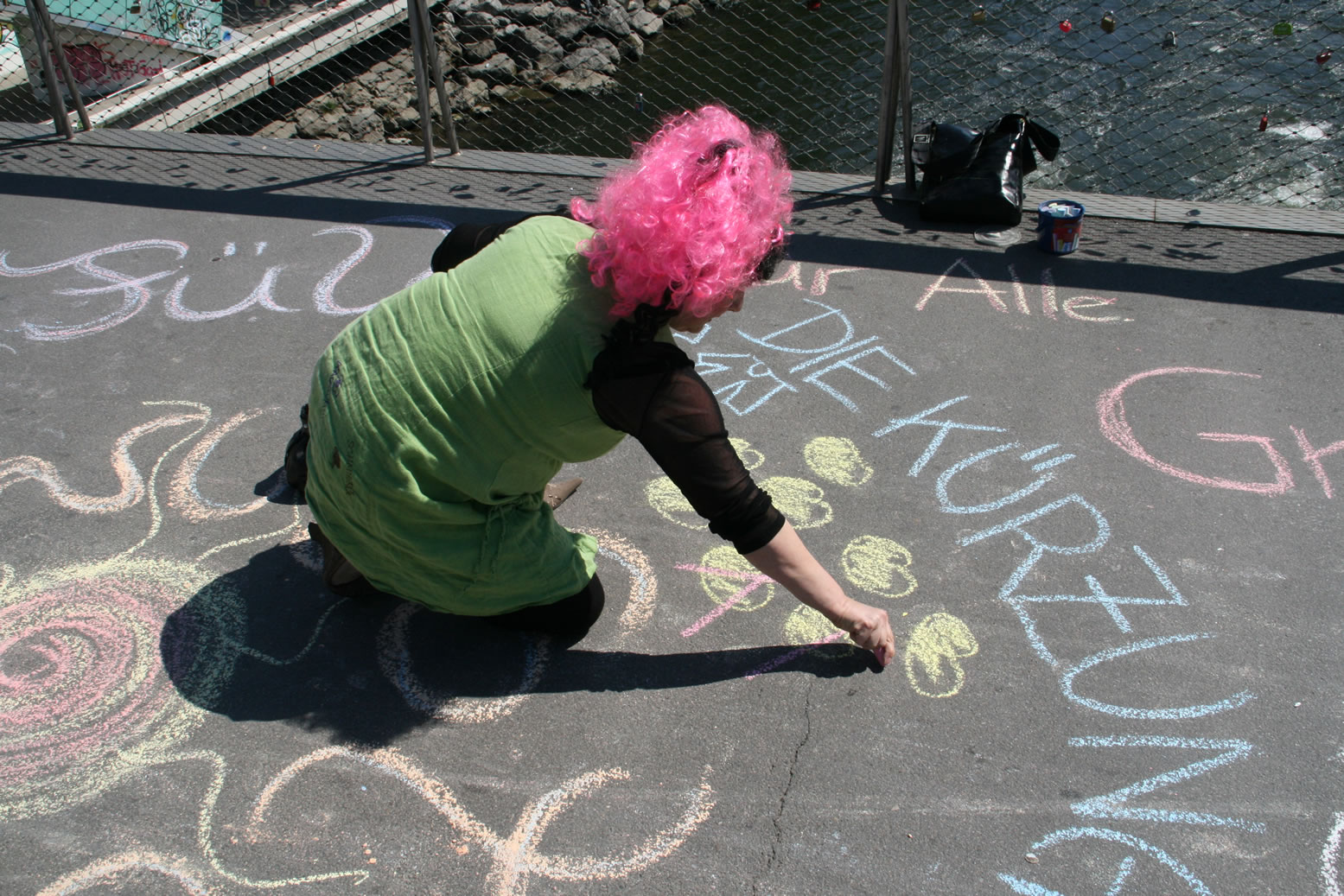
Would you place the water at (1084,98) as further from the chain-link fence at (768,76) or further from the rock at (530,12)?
the rock at (530,12)

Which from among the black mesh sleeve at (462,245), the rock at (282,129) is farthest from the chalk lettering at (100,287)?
the rock at (282,129)

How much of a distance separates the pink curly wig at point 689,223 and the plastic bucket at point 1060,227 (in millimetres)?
2548

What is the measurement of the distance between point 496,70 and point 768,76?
3.07 meters

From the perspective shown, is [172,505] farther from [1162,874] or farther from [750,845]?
[1162,874]

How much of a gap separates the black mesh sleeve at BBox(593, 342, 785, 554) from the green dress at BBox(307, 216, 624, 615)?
0.09 meters

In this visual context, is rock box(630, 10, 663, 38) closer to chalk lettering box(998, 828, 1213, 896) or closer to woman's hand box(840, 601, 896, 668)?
woman's hand box(840, 601, 896, 668)

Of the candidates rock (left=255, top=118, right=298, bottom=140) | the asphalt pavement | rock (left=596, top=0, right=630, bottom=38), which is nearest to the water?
rock (left=596, top=0, right=630, bottom=38)

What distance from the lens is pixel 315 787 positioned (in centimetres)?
205

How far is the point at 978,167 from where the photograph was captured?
439 centimetres

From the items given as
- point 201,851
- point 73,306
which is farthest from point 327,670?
point 73,306

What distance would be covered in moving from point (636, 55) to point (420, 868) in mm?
11349

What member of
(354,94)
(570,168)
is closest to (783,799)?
(570,168)

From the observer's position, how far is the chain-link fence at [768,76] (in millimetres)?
6781

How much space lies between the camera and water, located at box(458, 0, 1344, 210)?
676cm
